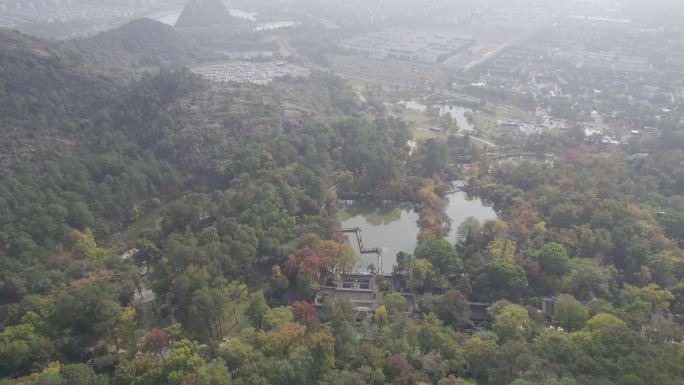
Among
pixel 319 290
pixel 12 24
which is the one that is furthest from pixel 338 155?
pixel 12 24

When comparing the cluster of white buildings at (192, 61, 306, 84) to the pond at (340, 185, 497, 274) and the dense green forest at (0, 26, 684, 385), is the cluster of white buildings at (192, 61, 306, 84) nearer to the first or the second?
the dense green forest at (0, 26, 684, 385)

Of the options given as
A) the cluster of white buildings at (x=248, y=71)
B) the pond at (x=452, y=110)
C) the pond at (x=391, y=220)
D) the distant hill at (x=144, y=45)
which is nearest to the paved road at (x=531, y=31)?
the pond at (x=452, y=110)

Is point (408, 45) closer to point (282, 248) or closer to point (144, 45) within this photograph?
point (144, 45)

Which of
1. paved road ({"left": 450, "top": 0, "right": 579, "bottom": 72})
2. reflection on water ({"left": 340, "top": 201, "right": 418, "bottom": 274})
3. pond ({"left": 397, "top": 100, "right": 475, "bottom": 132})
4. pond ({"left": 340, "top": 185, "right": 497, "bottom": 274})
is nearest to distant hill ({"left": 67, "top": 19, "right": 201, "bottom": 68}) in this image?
pond ({"left": 397, "top": 100, "right": 475, "bottom": 132})

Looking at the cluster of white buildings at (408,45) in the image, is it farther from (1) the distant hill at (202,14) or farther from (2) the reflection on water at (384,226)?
(2) the reflection on water at (384,226)

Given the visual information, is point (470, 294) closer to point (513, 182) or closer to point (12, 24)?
point (513, 182)

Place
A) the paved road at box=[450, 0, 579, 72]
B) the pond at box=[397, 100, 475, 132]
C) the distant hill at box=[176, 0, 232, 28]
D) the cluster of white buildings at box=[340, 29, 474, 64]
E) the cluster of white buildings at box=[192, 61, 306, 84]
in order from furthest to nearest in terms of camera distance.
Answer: the distant hill at box=[176, 0, 232, 28]
the cluster of white buildings at box=[340, 29, 474, 64]
the paved road at box=[450, 0, 579, 72]
the cluster of white buildings at box=[192, 61, 306, 84]
the pond at box=[397, 100, 475, 132]
